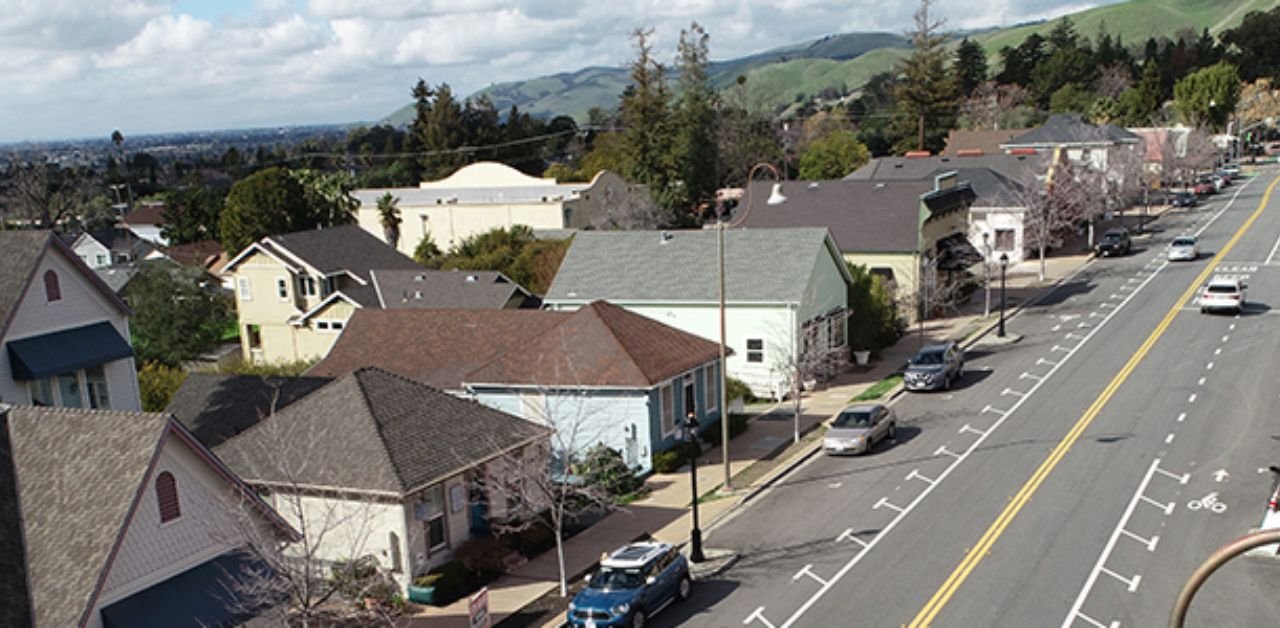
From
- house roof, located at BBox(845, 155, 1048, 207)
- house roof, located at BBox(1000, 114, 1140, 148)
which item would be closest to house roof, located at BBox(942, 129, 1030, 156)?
house roof, located at BBox(1000, 114, 1140, 148)

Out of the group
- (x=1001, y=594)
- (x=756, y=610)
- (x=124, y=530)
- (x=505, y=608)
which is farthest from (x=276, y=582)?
(x=1001, y=594)

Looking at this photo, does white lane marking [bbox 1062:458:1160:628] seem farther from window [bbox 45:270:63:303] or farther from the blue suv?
window [bbox 45:270:63:303]

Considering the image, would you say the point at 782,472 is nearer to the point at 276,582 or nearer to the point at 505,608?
the point at 505,608

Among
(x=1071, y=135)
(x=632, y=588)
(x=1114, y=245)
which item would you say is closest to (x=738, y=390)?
(x=632, y=588)

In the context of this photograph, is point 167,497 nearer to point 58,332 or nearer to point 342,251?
point 58,332

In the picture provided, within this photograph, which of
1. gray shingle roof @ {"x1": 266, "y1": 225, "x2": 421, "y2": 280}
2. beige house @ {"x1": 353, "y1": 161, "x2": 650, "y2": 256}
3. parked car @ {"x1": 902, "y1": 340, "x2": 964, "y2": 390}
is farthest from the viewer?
beige house @ {"x1": 353, "y1": 161, "x2": 650, "y2": 256}
